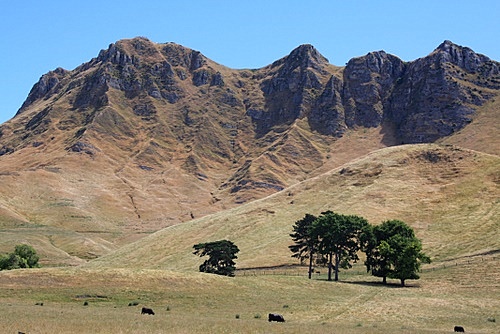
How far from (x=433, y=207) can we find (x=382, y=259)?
56.7 meters

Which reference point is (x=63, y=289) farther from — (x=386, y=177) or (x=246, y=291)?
(x=386, y=177)

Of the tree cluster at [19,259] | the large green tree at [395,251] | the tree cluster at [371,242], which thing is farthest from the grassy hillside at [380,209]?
the tree cluster at [19,259]

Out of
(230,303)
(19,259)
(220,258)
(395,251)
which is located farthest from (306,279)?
(19,259)

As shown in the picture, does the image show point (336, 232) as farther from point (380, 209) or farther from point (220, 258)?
point (380, 209)

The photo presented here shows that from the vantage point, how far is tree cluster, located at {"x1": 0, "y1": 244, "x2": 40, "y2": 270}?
4092 inches

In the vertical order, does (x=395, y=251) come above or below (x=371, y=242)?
below

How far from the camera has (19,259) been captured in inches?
4156

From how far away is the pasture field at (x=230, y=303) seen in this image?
37.7 m

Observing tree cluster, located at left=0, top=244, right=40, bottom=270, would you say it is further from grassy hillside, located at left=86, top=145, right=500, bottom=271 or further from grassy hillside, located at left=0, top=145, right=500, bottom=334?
→ grassy hillside, located at left=86, top=145, right=500, bottom=271

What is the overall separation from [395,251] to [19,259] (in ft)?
251

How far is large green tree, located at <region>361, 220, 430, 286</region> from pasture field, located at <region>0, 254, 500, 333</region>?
295 cm

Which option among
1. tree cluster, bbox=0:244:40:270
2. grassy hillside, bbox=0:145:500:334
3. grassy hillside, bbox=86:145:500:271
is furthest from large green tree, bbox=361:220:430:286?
tree cluster, bbox=0:244:40:270

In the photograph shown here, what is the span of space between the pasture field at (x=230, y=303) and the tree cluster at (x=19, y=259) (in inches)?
1656

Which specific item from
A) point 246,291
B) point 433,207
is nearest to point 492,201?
point 433,207
